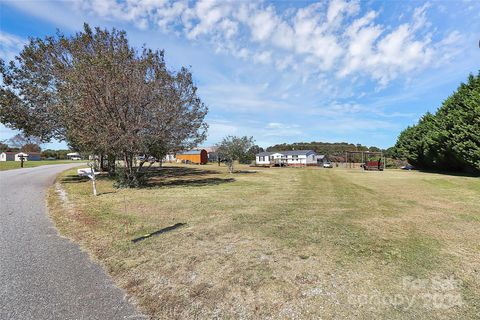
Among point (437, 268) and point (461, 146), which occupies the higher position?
point (461, 146)

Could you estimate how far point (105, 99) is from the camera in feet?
42.3

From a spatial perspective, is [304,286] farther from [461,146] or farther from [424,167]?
[424,167]

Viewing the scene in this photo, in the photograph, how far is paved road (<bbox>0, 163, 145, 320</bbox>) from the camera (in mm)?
2957

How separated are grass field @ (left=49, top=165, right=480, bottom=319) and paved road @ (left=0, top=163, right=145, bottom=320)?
0.22 metres

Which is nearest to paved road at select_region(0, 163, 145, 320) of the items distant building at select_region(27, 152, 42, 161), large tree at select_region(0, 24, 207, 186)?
large tree at select_region(0, 24, 207, 186)

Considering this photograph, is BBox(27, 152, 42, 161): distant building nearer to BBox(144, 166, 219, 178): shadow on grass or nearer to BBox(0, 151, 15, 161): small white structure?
BBox(0, 151, 15, 161): small white structure

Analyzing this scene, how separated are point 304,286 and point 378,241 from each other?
2.45 meters

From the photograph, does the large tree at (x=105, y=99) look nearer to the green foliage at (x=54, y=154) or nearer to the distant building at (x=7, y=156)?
the distant building at (x=7, y=156)

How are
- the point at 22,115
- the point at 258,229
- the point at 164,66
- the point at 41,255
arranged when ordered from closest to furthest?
the point at 41,255 < the point at 258,229 < the point at 164,66 < the point at 22,115

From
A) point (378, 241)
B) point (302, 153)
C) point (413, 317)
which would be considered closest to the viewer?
point (413, 317)

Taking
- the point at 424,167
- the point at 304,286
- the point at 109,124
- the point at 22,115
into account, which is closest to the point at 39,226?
the point at 304,286

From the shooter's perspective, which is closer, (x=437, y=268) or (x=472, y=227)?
(x=437, y=268)

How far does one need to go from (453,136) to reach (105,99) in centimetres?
2444

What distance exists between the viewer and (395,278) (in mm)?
3654
